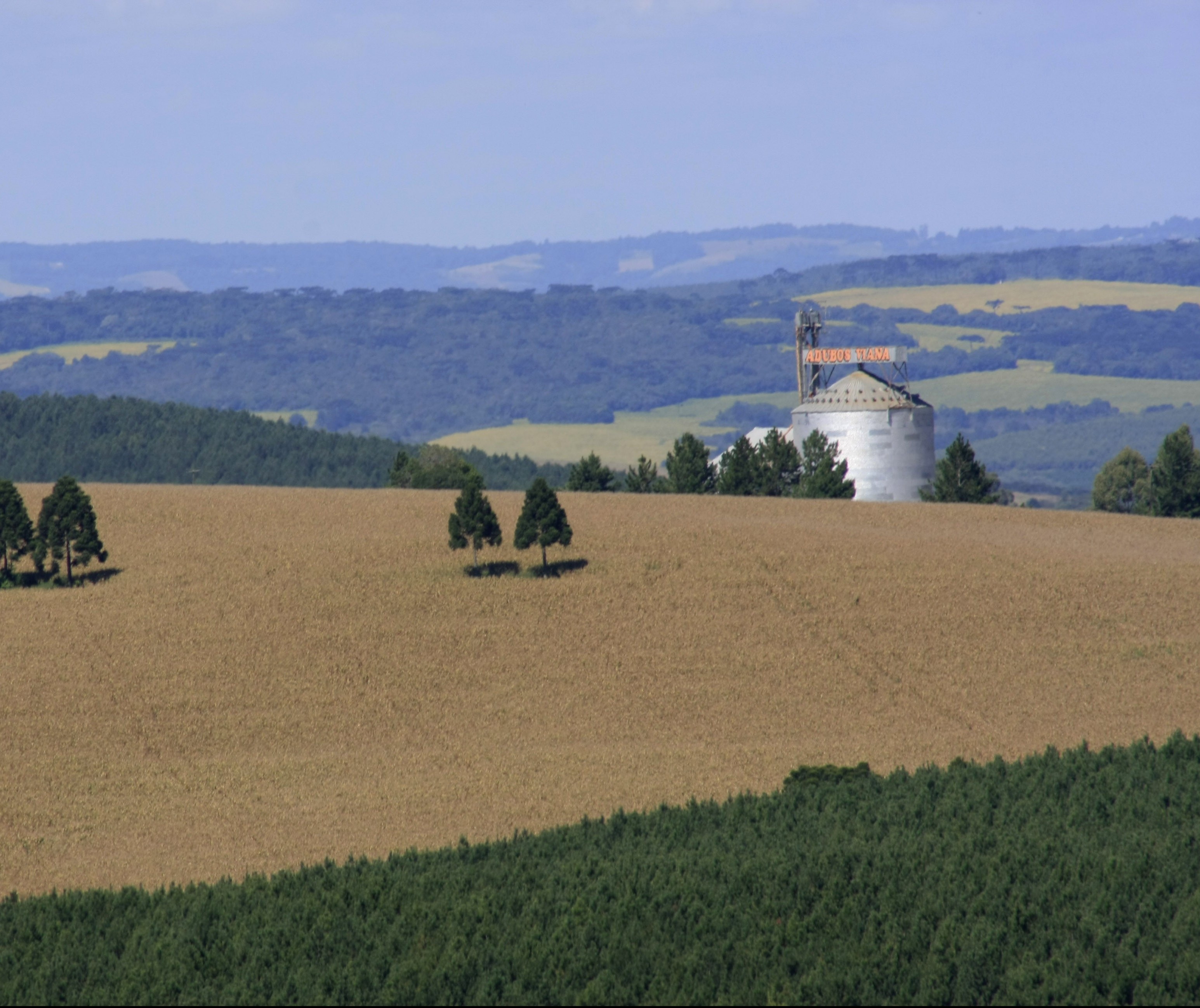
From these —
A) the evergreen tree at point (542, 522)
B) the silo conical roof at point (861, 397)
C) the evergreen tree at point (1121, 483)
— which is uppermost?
the silo conical roof at point (861, 397)

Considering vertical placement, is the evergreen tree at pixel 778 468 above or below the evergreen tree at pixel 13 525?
below

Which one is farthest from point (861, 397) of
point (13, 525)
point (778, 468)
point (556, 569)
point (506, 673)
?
point (13, 525)

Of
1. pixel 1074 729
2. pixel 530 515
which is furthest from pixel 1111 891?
pixel 530 515

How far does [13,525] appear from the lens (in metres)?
64.8

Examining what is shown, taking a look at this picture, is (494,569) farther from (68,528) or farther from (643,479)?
(643,479)

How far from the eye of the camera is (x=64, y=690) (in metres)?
53.1

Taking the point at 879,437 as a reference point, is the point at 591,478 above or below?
below

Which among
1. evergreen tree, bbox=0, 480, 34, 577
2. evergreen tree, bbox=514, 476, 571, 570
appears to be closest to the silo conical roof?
evergreen tree, bbox=514, 476, 571, 570

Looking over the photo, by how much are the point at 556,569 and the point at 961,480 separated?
37007mm

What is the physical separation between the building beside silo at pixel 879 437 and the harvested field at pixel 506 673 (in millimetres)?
19546

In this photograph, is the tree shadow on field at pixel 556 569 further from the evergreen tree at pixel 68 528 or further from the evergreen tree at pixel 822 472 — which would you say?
the evergreen tree at pixel 822 472

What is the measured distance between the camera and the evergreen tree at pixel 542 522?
6669 cm

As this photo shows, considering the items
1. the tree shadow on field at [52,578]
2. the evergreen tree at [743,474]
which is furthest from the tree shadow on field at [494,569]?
the evergreen tree at [743,474]

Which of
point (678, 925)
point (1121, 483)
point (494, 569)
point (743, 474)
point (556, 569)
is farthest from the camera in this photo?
point (1121, 483)
